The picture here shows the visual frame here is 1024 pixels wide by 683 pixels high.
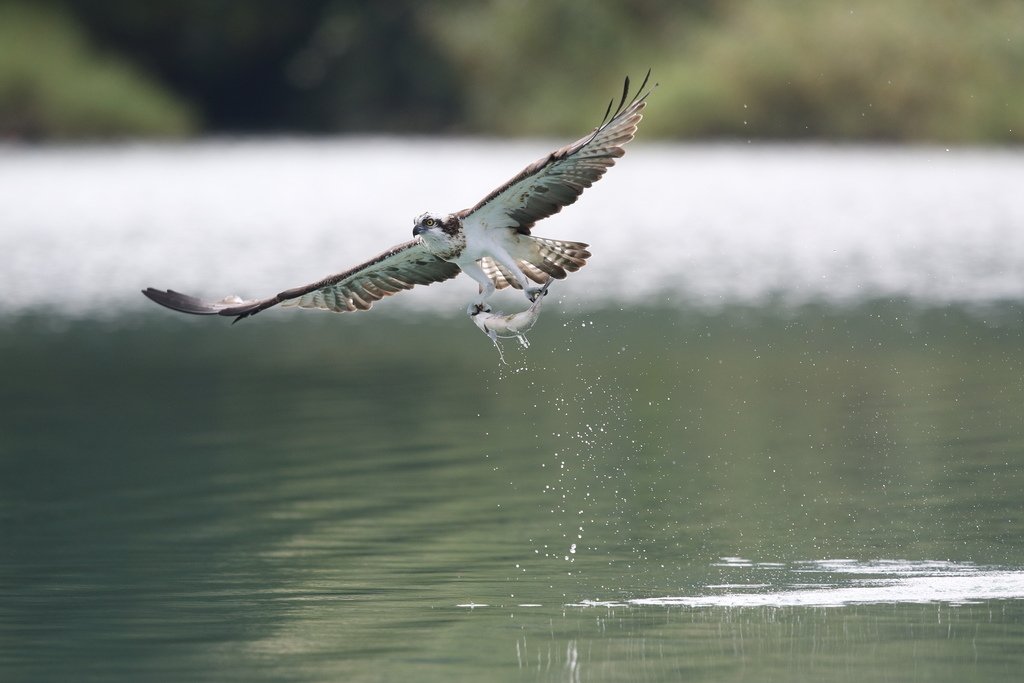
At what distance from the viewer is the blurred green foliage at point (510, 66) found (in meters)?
48.7

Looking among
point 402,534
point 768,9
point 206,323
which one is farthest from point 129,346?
point 768,9

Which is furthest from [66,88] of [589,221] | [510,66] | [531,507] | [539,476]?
[531,507]

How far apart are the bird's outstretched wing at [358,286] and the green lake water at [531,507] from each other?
1.49 metres

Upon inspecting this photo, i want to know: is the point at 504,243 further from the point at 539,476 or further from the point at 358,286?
the point at 539,476

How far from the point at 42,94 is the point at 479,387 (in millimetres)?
46340

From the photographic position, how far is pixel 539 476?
14.7 metres

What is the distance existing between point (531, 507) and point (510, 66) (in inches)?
1863

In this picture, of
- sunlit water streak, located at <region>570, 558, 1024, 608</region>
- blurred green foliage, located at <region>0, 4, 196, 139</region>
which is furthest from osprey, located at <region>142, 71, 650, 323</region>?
blurred green foliage, located at <region>0, 4, 196, 139</region>

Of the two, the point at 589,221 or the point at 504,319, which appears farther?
the point at 589,221

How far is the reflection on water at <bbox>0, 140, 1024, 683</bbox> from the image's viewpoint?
1015 cm

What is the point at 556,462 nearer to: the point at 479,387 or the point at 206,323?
the point at 479,387

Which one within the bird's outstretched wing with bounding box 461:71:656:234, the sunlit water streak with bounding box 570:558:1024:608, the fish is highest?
the bird's outstretched wing with bounding box 461:71:656:234

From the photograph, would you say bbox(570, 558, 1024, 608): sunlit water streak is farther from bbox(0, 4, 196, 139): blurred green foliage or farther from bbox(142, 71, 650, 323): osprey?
bbox(0, 4, 196, 139): blurred green foliage

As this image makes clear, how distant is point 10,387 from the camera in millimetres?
20516
